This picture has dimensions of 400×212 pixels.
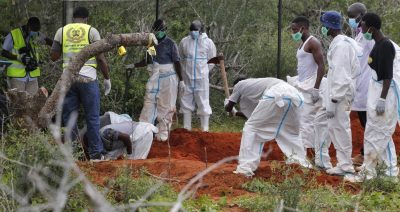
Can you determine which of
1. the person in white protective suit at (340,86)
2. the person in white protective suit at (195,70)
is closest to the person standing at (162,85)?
the person in white protective suit at (195,70)

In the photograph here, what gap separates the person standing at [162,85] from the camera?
11.8m

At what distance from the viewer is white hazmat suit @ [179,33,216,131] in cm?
1256

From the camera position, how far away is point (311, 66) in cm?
1015

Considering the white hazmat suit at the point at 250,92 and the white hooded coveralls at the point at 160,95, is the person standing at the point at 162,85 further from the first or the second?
the white hazmat suit at the point at 250,92

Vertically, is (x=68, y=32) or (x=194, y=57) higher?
(x=68, y=32)

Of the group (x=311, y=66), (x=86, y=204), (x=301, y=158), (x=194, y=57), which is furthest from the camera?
(x=194, y=57)

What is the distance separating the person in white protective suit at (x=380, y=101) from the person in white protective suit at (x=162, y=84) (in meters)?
3.60

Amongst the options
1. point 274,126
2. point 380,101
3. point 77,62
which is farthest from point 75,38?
point 380,101

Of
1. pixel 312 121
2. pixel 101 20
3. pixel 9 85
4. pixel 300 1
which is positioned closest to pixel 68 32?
pixel 9 85

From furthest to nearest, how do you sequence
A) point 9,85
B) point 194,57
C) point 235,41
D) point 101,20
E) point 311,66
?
point 235,41
point 101,20
point 194,57
point 9,85
point 311,66

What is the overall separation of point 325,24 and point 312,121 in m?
1.65

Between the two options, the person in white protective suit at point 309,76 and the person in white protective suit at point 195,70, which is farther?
the person in white protective suit at point 195,70

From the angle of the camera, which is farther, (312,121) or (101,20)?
(101,20)

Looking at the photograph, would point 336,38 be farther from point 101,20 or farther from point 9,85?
point 101,20
